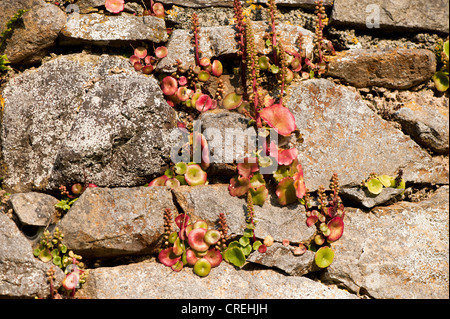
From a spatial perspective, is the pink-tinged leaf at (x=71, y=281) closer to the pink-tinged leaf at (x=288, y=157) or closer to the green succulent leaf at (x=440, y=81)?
the pink-tinged leaf at (x=288, y=157)

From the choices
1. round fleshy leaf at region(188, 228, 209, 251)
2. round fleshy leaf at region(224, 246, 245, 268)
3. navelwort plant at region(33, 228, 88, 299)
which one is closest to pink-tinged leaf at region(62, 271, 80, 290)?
navelwort plant at region(33, 228, 88, 299)

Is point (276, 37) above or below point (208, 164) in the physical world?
above

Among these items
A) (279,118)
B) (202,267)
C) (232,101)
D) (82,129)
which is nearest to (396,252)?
(279,118)

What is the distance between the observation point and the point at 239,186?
10.00ft

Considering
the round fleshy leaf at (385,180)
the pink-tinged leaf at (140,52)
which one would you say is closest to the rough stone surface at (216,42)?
the pink-tinged leaf at (140,52)

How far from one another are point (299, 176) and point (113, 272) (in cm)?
138

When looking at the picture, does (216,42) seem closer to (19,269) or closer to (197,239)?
(197,239)

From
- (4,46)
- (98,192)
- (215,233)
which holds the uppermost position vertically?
(4,46)

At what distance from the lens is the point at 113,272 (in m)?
2.86

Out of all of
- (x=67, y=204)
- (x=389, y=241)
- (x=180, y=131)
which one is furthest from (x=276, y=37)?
(x=67, y=204)

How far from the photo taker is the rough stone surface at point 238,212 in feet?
9.83

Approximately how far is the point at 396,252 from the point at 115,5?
2.71 metres

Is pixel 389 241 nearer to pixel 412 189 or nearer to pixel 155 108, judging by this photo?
pixel 412 189

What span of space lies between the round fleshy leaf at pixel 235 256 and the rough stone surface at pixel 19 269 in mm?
1069
